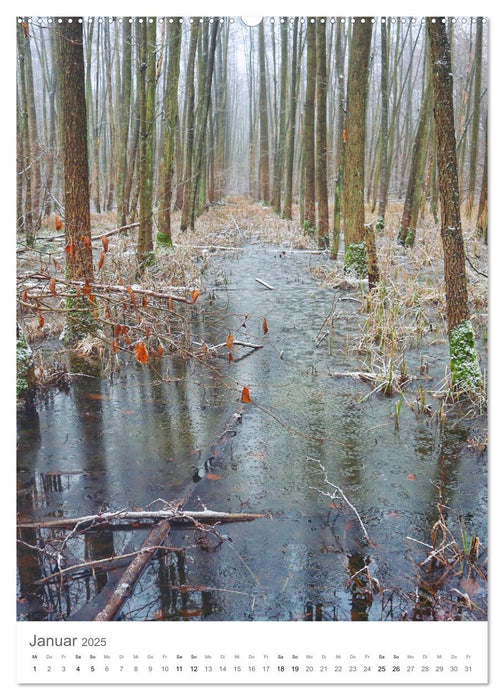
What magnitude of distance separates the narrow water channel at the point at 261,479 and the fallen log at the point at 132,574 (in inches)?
1.6

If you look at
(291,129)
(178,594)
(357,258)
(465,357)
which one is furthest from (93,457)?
(291,129)

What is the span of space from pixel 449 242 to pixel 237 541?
2.63 meters

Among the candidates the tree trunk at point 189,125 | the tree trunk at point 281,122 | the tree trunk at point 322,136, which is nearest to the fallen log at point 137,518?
the tree trunk at point 322,136

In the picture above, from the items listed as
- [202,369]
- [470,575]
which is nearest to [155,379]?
[202,369]

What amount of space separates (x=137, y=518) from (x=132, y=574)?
1.45ft

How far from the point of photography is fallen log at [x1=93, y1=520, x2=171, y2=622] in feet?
7.12

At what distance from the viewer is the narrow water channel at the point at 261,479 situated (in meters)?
2.35

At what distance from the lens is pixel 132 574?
240 centimetres
